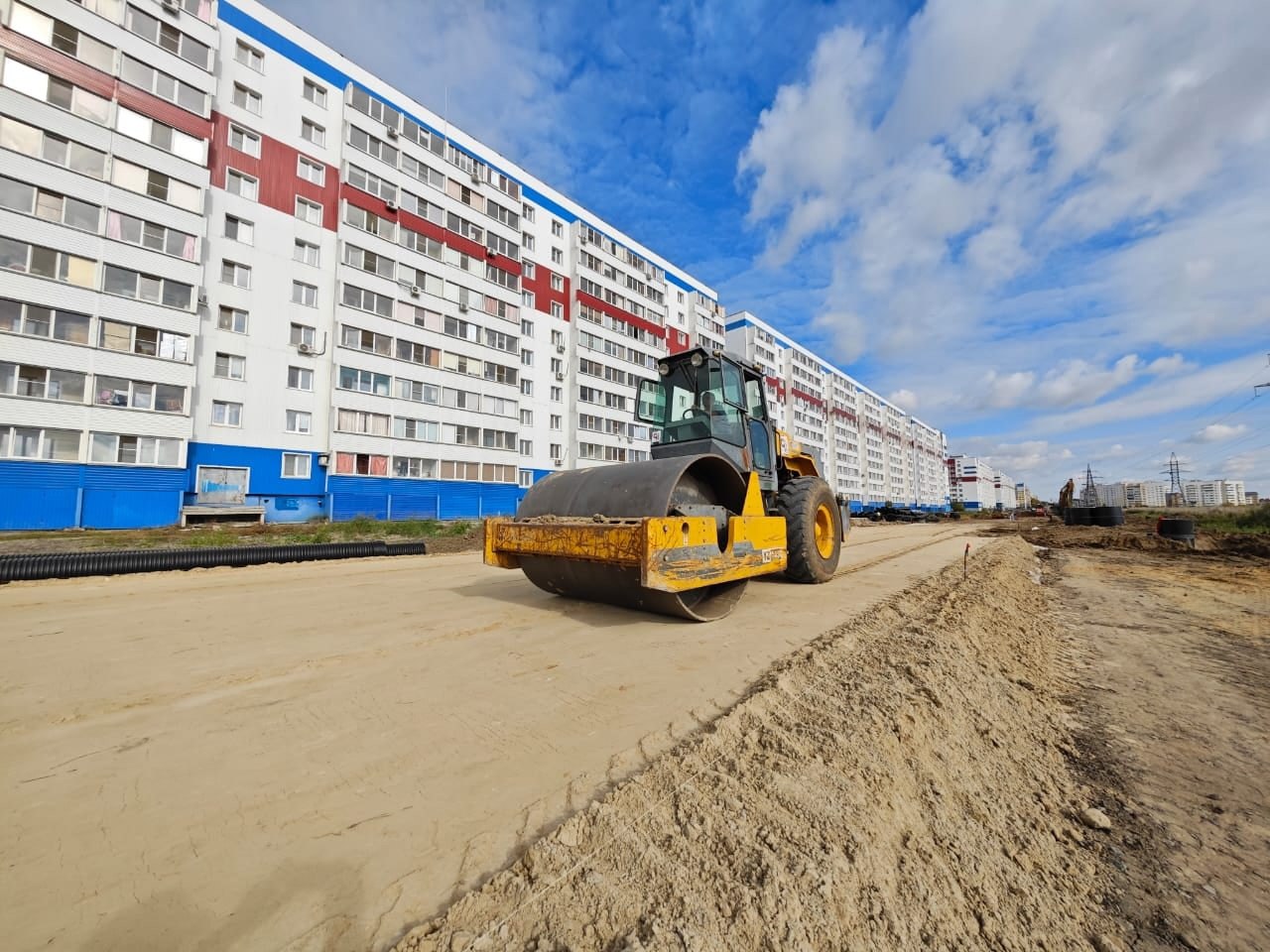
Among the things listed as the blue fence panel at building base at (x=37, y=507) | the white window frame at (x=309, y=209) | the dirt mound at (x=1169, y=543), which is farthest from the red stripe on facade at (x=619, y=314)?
the dirt mound at (x=1169, y=543)

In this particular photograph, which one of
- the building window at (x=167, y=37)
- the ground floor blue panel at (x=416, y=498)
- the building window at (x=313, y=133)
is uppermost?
the building window at (x=167, y=37)

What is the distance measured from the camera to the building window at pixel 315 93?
25.6 metres

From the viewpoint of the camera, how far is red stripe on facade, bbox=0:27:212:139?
18.5 meters

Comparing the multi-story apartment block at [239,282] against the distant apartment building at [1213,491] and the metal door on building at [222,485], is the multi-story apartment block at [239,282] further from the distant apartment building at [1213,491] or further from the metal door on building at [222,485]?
the distant apartment building at [1213,491]

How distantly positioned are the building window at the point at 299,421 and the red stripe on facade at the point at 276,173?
9348mm

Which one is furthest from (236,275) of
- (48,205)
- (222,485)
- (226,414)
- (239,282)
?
(222,485)

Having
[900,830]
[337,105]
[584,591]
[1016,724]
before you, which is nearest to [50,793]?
[900,830]

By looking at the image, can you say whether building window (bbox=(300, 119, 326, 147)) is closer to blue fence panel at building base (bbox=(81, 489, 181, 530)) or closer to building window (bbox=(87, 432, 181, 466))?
building window (bbox=(87, 432, 181, 466))

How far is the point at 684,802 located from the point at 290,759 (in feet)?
5.78

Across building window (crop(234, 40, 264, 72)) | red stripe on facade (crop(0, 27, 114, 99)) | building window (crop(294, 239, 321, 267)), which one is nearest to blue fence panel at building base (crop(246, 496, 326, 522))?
building window (crop(294, 239, 321, 267))

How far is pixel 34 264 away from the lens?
60.3 feet

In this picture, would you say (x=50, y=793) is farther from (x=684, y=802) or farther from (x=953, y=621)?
(x=953, y=621)

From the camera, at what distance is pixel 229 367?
2273 centimetres

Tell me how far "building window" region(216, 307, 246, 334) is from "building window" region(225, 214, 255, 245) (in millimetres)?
3184
